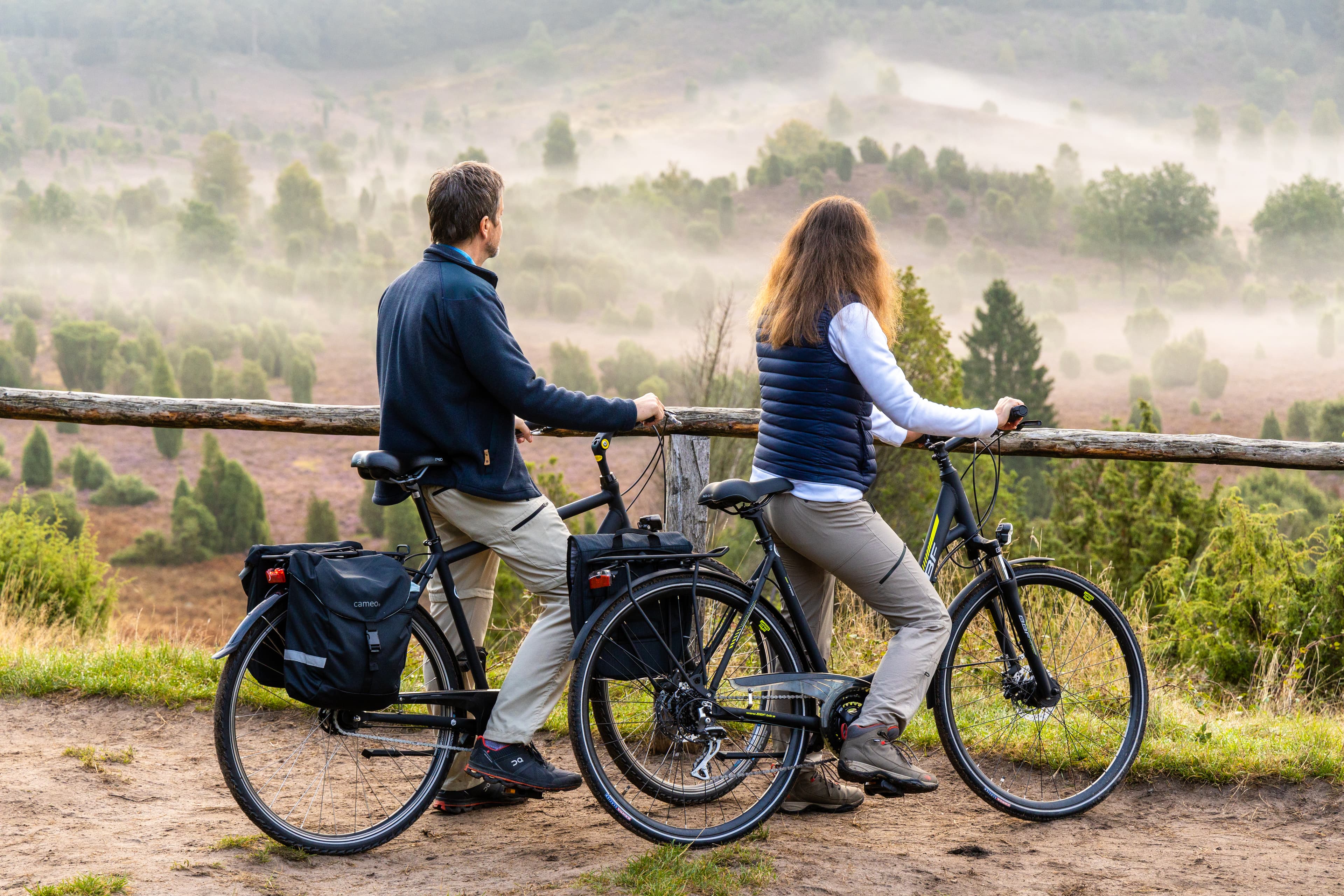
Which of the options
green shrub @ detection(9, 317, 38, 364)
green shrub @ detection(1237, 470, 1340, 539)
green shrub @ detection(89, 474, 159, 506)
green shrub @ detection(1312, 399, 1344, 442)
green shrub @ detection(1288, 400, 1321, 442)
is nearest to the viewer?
green shrub @ detection(1237, 470, 1340, 539)

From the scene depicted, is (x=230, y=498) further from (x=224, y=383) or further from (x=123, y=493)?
(x=224, y=383)

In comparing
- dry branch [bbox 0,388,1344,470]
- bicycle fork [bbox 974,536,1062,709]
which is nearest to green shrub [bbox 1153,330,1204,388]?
dry branch [bbox 0,388,1344,470]

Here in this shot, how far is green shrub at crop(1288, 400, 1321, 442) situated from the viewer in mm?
89938

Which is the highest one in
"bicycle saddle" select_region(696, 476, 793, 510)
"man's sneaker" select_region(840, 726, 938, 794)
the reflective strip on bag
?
"bicycle saddle" select_region(696, 476, 793, 510)

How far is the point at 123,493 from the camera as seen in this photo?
93812mm

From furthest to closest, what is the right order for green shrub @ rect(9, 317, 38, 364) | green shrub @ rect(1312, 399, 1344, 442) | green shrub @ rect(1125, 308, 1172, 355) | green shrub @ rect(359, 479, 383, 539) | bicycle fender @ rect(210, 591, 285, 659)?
green shrub @ rect(1125, 308, 1172, 355), green shrub @ rect(9, 317, 38, 364), green shrub @ rect(359, 479, 383, 539), green shrub @ rect(1312, 399, 1344, 442), bicycle fender @ rect(210, 591, 285, 659)

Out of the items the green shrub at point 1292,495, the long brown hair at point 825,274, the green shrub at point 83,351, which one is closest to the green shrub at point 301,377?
the green shrub at point 83,351

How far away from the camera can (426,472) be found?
3.21 meters

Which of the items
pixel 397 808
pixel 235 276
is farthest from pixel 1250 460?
pixel 235 276

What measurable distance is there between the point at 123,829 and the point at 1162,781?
3.36 meters

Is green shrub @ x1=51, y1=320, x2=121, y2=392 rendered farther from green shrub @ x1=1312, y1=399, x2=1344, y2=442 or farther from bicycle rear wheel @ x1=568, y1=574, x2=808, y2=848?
bicycle rear wheel @ x1=568, y1=574, x2=808, y2=848

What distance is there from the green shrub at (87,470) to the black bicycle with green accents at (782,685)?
335 ft

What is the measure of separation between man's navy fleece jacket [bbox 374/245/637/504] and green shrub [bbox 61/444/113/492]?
101795 millimetres

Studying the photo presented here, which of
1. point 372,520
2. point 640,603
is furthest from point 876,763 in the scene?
point 372,520
